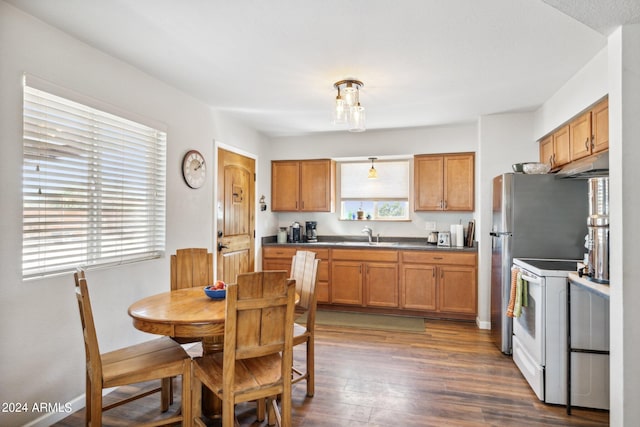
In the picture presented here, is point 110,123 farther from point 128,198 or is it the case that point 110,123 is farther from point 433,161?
point 433,161

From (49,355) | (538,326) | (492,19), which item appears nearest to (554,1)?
(492,19)

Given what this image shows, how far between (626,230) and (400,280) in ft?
9.42

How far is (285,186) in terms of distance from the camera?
5309 millimetres

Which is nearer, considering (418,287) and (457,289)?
(457,289)

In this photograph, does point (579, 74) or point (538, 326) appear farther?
point (579, 74)

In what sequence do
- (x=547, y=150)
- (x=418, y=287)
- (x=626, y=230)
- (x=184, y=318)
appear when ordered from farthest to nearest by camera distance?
(x=418, y=287) → (x=547, y=150) → (x=184, y=318) → (x=626, y=230)

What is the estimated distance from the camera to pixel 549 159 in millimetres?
3711

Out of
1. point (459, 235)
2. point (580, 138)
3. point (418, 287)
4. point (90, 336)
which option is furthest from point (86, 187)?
point (459, 235)

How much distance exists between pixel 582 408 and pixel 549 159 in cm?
238

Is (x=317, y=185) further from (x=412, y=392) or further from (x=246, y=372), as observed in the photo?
(x=246, y=372)

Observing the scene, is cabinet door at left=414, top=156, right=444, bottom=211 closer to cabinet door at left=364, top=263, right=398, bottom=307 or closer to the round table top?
cabinet door at left=364, top=263, right=398, bottom=307

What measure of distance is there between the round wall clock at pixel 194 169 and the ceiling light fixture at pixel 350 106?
1500 mm

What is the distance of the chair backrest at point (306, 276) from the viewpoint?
2.66 metres

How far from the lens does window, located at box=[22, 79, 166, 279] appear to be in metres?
2.15
